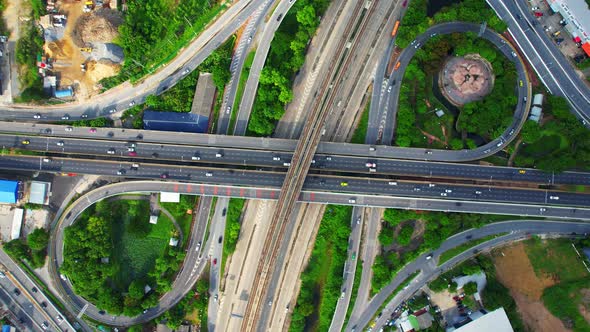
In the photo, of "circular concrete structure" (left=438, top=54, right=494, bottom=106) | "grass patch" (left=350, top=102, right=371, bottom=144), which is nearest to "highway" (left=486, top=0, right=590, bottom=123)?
"circular concrete structure" (left=438, top=54, right=494, bottom=106)

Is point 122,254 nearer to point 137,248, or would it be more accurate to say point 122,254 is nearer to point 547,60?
point 137,248

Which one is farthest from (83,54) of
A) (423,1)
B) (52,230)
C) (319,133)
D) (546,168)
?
(546,168)

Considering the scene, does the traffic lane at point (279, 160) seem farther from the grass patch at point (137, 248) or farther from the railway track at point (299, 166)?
the grass patch at point (137, 248)

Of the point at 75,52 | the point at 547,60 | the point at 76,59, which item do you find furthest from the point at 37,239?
the point at 547,60

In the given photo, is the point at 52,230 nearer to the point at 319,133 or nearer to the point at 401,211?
the point at 319,133

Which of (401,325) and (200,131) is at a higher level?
(200,131)

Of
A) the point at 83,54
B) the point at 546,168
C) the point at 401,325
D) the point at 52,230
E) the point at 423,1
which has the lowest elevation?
the point at 401,325
